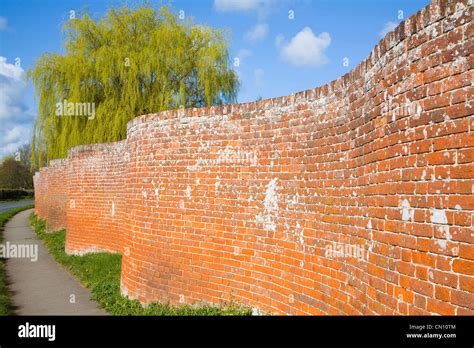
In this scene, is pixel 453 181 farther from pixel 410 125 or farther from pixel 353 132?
pixel 353 132

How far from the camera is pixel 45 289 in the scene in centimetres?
900

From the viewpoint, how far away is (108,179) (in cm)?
1095

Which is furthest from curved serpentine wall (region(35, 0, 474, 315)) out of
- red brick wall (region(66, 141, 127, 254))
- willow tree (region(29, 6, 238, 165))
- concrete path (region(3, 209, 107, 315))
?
willow tree (region(29, 6, 238, 165))

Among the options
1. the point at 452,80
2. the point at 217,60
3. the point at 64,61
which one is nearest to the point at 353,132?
the point at 452,80

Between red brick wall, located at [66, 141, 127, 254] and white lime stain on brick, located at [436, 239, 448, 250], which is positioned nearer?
white lime stain on brick, located at [436, 239, 448, 250]

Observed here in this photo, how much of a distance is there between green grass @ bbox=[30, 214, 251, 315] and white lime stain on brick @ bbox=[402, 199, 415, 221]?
2.88m

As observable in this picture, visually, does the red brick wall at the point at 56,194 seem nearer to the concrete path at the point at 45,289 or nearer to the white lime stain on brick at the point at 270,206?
the concrete path at the point at 45,289

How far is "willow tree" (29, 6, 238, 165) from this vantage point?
16547 millimetres

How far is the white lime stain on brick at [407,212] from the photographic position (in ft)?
9.26

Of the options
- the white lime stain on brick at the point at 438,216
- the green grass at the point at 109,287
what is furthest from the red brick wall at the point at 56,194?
the white lime stain on brick at the point at 438,216

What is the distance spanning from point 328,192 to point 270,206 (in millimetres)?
953
